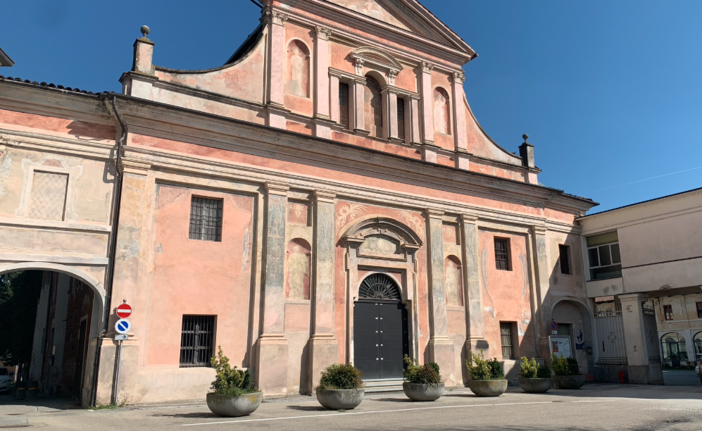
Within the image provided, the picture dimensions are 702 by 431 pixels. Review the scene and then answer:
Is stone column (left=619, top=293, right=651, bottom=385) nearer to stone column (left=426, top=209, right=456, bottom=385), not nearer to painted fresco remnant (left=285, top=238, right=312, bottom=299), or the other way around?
stone column (left=426, top=209, right=456, bottom=385)

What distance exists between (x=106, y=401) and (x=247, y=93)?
9.21 meters

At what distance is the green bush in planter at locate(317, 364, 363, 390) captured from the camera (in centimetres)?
1201

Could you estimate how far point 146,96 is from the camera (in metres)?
14.7

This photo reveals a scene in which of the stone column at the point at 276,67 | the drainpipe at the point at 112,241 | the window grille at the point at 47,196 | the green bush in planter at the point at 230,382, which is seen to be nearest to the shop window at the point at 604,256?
the stone column at the point at 276,67

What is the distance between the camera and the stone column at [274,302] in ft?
48.5

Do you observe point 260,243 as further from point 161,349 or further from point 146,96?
point 146,96

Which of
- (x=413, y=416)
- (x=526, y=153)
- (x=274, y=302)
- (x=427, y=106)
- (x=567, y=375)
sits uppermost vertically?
(x=427, y=106)

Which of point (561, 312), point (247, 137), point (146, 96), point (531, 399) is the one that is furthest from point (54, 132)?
point (561, 312)

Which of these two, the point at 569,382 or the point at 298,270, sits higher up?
Result: the point at 298,270

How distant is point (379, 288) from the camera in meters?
17.9

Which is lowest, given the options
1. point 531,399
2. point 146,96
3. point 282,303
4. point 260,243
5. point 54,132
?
point 531,399

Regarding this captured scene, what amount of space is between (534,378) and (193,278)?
10308 mm

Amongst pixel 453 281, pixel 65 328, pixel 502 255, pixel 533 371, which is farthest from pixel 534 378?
pixel 65 328

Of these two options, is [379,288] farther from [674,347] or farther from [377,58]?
[674,347]
